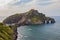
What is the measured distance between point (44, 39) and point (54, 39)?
20.0 ft

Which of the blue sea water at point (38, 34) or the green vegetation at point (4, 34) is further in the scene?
the blue sea water at point (38, 34)

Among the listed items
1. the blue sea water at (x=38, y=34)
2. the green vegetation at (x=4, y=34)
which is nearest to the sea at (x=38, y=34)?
the blue sea water at (x=38, y=34)

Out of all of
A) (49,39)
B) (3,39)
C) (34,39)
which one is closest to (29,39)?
(34,39)

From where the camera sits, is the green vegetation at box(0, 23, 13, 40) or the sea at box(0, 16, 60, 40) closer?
the green vegetation at box(0, 23, 13, 40)

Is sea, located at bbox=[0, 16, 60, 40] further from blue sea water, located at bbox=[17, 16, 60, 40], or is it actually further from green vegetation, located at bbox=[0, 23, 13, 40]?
green vegetation, located at bbox=[0, 23, 13, 40]

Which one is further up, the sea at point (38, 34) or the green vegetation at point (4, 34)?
the green vegetation at point (4, 34)

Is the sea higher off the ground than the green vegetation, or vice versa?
the green vegetation

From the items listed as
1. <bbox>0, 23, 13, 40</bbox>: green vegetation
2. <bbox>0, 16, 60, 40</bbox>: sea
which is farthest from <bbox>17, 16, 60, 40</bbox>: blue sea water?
<bbox>0, 23, 13, 40</bbox>: green vegetation

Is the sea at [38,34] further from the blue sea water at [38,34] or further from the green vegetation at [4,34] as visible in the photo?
the green vegetation at [4,34]

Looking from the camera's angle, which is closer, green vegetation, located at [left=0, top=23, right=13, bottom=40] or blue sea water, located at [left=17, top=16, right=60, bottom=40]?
green vegetation, located at [left=0, top=23, right=13, bottom=40]

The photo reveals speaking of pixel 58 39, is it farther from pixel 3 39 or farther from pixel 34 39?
pixel 3 39

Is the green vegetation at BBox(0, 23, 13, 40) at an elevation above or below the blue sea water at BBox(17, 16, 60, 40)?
above

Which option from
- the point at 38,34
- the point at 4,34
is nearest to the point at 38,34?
the point at 38,34

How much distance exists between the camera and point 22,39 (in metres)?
107
